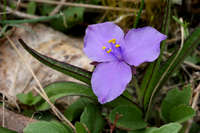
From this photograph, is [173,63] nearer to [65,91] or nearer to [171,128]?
[171,128]

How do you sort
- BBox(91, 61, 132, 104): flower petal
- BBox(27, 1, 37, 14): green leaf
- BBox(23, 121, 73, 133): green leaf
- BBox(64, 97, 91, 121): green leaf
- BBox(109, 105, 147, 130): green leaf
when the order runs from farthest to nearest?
BBox(27, 1, 37, 14): green leaf, BBox(64, 97, 91, 121): green leaf, BBox(109, 105, 147, 130): green leaf, BBox(23, 121, 73, 133): green leaf, BBox(91, 61, 132, 104): flower petal

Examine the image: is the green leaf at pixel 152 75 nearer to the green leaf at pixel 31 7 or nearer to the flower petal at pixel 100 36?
the flower petal at pixel 100 36

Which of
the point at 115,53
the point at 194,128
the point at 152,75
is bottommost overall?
the point at 194,128

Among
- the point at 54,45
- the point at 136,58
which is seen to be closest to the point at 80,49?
the point at 54,45

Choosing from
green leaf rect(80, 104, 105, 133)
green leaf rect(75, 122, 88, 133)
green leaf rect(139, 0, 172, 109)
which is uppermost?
green leaf rect(139, 0, 172, 109)

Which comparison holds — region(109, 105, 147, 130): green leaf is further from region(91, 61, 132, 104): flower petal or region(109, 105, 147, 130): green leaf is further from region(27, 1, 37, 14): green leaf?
region(27, 1, 37, 14): green leaf

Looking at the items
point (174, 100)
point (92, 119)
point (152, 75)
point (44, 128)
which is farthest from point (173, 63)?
point (44, 128)

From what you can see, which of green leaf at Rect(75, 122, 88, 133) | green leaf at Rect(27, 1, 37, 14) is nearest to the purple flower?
green leaf at Rect(75, 122, 88, 133)

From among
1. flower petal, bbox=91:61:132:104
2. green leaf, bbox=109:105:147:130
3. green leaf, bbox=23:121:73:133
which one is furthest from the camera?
green leaf, bbox=109:105:147:130
